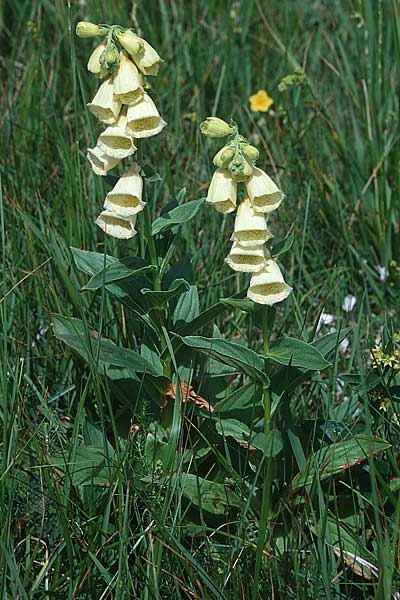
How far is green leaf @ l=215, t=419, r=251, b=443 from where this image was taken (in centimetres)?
179

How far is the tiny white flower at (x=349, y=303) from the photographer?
2.57 m

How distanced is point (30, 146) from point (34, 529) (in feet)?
5.06

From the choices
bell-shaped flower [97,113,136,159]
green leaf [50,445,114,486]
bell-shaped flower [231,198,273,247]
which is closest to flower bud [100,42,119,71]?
bell-shaped flower [97,113,136,159]

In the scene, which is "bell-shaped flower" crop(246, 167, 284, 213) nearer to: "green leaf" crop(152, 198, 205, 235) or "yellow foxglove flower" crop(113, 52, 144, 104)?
"green leaf" crop(152, 198, 205, 235)

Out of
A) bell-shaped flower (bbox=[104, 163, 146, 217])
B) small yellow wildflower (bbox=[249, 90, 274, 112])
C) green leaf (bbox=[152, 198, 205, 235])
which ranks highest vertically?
bell-shaped flower (bbox=[104, 163, 146, 217])

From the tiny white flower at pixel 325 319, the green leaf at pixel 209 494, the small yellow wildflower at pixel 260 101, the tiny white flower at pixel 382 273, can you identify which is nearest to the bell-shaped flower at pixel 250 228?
the green leaf at pixel 209 494

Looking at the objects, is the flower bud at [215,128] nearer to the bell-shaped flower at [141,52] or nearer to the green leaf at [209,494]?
the bell-shaped flower at [141,52]

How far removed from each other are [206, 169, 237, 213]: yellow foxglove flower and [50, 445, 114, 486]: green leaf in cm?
53

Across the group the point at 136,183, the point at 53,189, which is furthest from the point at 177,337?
the point at 53,189

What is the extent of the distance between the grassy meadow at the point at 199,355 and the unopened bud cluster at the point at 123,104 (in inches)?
4.6

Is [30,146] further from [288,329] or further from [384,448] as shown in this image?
[384,448]

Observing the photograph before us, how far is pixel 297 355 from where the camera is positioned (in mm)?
1748

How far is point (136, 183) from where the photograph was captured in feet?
5.63

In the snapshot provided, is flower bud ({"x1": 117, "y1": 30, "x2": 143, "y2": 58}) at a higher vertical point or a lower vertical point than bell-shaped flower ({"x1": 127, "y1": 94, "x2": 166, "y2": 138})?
higher
